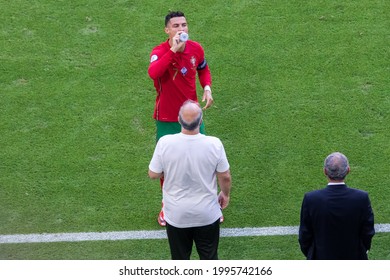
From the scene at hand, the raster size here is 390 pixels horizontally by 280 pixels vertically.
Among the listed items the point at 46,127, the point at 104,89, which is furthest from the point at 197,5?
the point at 46,127

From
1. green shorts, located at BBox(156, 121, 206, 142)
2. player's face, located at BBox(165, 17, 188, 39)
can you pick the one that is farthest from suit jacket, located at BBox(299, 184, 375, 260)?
player's face, located at BBox(165, 17, 188, 39)

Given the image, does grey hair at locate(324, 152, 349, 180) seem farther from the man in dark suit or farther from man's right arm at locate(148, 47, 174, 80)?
man's right arm at locate(148, 47, 174, 80)

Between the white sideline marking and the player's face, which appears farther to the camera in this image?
the white sideline marking

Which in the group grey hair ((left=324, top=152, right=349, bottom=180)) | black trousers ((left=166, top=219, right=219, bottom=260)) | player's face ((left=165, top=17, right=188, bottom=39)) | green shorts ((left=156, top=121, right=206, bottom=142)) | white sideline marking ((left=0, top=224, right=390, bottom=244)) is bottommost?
white sideline marking ((left=0, top=224, right=390, bottom=244))

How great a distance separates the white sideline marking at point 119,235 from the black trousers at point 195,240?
1238 millimetres

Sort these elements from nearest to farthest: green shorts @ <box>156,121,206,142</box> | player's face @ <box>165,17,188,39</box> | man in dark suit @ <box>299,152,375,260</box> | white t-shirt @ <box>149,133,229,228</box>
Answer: man in dark suit @ <box>299,152,375,260</box>, white t-shirt @ <box>149,133,229,228</box>, player's face @ <box>165,17,188,39</box>, green shorts @ <box>156,121,206,142</box>

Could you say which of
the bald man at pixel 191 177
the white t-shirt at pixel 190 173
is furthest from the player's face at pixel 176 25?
the white t-shirt at pixel 190 173

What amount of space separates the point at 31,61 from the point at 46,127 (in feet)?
4.28

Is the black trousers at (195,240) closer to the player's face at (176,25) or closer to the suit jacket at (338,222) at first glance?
the suit jacket at (338,222)

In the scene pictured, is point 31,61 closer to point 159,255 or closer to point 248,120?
point 248,120

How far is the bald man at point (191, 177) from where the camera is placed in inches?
240

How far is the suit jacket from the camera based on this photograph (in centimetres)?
579

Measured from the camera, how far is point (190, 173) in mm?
6113

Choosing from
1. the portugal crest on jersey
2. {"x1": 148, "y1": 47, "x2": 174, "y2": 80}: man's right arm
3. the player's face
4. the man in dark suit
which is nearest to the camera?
the man in dark suit
